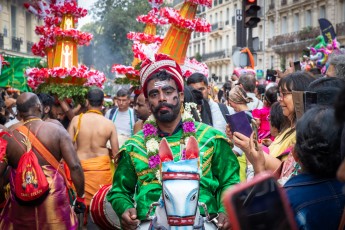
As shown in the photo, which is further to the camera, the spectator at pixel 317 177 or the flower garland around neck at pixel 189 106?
the flower garland around neck at pixel 189 106

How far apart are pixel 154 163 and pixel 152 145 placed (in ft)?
0.50

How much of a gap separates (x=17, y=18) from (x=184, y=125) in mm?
35846

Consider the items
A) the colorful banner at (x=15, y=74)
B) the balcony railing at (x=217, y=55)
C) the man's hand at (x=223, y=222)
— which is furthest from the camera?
the balcony railing at (x=217, y=55)

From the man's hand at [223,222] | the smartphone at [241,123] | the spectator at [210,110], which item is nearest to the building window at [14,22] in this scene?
the spectator at [210,110]

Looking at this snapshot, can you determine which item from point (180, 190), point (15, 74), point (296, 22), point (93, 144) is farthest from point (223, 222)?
point (296, 22)

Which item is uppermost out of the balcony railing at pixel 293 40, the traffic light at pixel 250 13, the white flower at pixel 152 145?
the balcony railing at pixel 293 40

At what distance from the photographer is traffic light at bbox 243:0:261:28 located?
13359mm

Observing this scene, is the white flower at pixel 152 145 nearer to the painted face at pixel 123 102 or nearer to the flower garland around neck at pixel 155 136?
the flower garland around neck at pixel 155 136

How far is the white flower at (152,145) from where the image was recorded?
4512mm

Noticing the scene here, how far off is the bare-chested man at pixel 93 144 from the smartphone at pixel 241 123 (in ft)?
14.9

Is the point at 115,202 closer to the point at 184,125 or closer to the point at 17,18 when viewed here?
the point at 184,125

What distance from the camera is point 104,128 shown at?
29.5 feet

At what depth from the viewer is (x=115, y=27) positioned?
52.0 metres

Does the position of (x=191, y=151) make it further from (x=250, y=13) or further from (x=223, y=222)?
(x=250, y=13)
